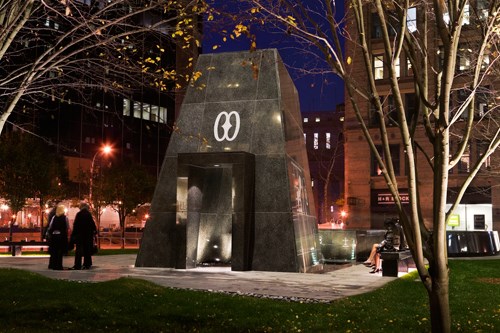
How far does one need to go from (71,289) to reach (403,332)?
5.94 meters

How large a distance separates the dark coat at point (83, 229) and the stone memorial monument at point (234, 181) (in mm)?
1641

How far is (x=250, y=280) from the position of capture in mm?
13969

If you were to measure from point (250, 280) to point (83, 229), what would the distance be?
518cm

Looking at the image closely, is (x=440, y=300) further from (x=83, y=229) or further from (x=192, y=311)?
(x=83, y=229)

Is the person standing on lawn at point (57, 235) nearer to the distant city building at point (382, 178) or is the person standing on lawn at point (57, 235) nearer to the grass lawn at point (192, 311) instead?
the grass lawn at point (192, 311)

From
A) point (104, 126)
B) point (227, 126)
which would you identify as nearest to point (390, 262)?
point (227, 126)

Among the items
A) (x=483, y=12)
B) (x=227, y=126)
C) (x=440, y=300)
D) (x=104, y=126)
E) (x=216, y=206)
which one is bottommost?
(x=440, y=300)

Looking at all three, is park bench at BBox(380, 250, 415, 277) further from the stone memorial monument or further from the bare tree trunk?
the bare tree trunk

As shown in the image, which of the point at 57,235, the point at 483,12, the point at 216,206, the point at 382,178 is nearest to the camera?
the point at 483,12

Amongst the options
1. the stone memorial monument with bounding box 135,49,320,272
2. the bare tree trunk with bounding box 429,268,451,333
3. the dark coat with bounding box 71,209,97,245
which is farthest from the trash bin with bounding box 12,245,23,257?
the bare tree trunk with bounding box 429,268,451,333

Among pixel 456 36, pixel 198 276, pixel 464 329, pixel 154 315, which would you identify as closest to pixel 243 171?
pixel 198 276

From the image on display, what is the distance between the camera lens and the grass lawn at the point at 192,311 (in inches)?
336

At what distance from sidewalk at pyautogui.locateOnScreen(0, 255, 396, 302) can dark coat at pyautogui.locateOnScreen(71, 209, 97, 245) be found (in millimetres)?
887

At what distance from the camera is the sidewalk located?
470 inches
